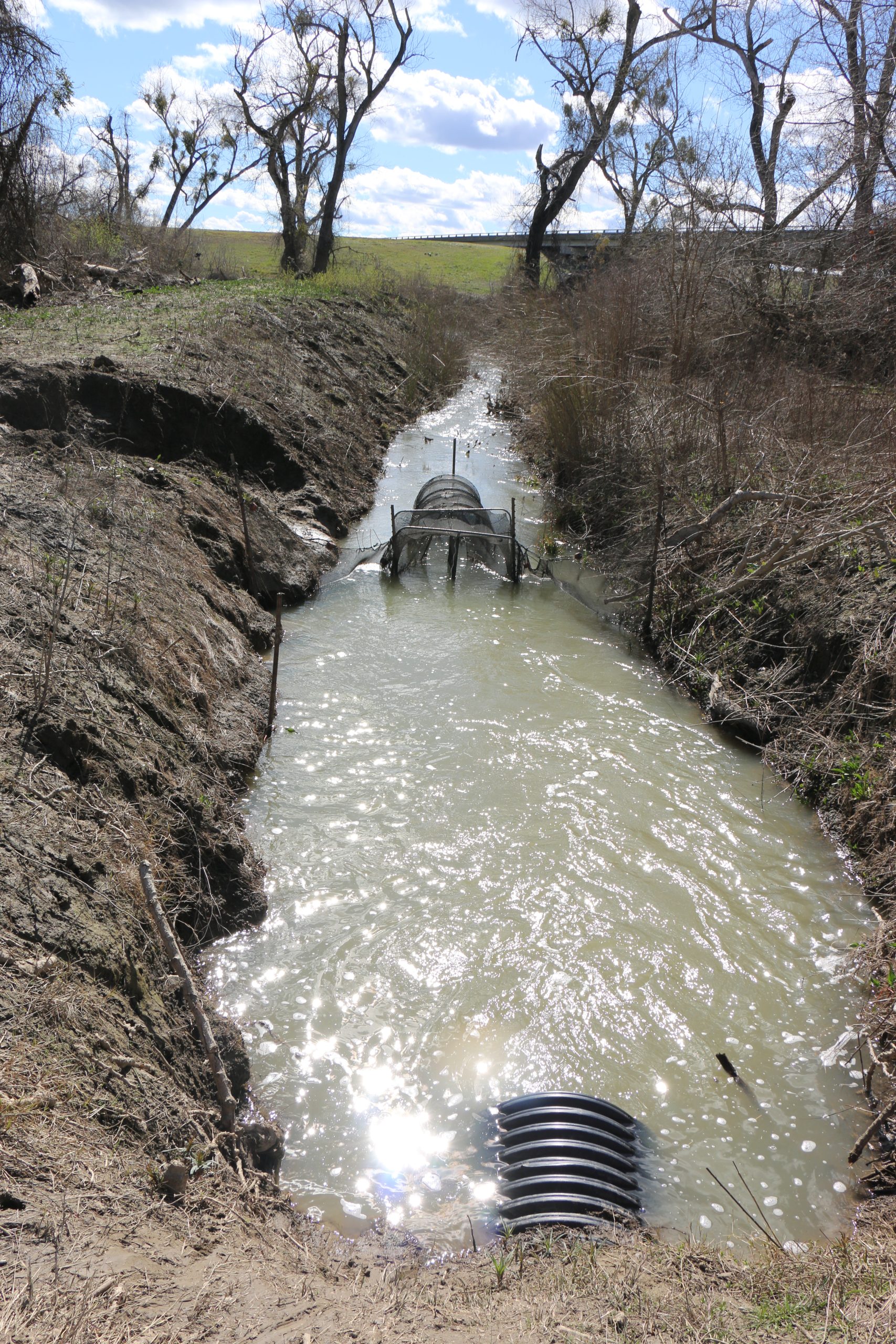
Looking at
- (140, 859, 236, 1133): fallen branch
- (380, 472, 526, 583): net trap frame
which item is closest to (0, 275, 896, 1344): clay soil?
(140, 859, 236, 1133): fallen branch

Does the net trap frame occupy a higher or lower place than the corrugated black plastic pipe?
higher

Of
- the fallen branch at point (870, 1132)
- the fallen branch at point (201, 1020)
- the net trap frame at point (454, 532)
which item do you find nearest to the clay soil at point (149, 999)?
the fallen branch at point (201, 1020)

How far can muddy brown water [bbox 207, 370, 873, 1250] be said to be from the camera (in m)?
4.46

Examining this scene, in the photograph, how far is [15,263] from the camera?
15.2 metres

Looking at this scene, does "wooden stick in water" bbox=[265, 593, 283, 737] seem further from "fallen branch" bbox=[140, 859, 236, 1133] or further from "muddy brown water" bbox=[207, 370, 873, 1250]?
"fallen branch" bbox=[140, 859, 236, 1133]

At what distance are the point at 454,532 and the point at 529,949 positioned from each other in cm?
681

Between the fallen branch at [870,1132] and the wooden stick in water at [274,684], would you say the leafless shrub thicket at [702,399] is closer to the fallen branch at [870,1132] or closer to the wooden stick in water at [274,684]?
the wooden stick in water at [274,684]

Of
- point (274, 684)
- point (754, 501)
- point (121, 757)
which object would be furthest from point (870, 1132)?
point (754, 501)

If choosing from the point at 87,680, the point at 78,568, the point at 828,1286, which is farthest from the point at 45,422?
the point at 828,1286

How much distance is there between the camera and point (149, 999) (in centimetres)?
434

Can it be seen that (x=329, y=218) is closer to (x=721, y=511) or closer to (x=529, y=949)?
(x=721, y=511)

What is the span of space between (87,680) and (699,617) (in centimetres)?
683

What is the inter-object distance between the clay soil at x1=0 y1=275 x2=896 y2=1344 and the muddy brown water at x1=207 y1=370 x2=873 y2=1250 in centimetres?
36

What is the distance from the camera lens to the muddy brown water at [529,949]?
446 cm
